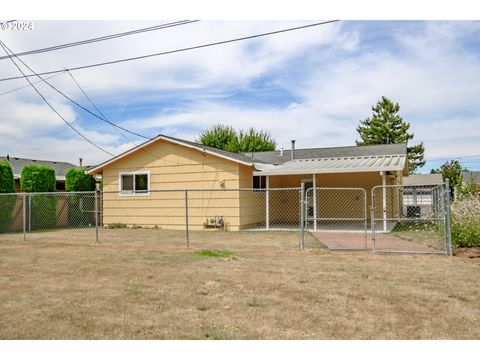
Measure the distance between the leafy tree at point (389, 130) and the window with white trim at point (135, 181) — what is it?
109 ft

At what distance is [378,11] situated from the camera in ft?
20.4

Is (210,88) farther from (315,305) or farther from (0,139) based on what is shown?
(315,305)

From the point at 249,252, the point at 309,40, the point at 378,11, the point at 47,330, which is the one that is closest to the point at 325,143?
the point at 309,40

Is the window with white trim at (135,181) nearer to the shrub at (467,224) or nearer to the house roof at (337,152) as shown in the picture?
the house roof at (337,152)

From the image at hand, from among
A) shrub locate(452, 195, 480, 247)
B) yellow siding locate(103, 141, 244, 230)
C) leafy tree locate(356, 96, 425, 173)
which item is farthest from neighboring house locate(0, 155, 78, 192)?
leafy tree locate(356, 96, 425, 173)

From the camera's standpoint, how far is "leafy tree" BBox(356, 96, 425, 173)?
144ft

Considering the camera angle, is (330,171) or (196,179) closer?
(330,171)

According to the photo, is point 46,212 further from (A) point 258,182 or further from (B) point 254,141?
(B) point 254,141

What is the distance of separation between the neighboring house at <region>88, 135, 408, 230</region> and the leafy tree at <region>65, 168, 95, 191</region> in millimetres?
1384

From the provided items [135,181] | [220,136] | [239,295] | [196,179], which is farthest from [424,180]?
[239,295]

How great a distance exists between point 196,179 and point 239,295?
11.0 m

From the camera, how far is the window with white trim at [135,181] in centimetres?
1741

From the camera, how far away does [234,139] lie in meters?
37.7

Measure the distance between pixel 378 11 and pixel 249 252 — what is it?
6.00 meters
